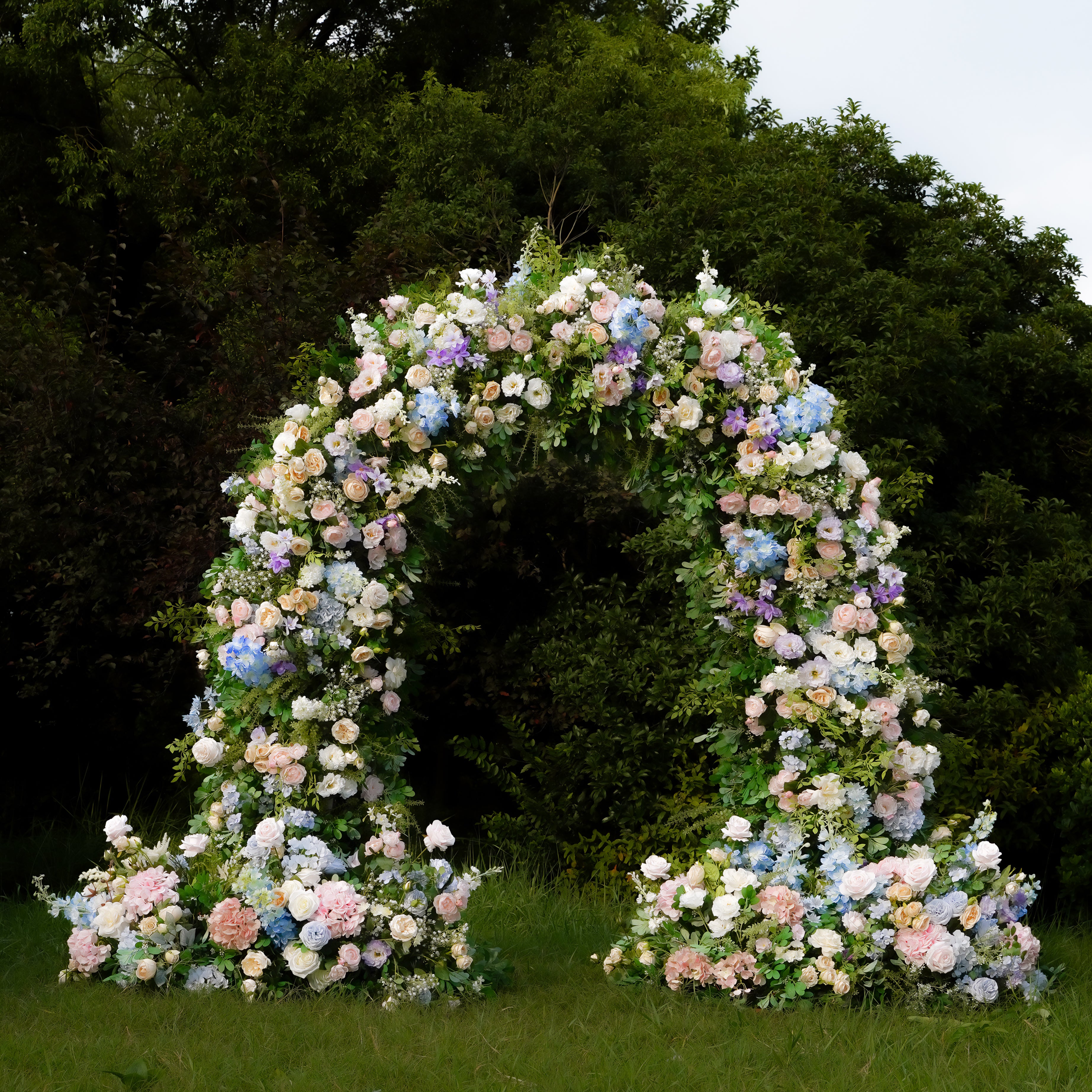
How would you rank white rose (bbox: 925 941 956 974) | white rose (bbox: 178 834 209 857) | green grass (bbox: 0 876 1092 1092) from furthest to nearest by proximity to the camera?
white rose (bbox: 178 834 209 857)
white rose (bbox: 925 941 956 974)
green grass (bbox: 0 876 1092 1092)

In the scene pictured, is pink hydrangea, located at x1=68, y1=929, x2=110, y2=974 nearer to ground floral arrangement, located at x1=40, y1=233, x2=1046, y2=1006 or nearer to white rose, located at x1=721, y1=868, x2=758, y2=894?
ground floral arrangement, located at x1=40, y1=233, x2=1046, y2=1006

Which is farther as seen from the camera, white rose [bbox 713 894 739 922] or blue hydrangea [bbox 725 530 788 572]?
blue hydrangea [bbox 725 530 788 572]

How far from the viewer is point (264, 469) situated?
4570 mm

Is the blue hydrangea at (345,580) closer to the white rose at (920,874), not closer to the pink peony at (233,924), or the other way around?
the pink peony at (233,924)

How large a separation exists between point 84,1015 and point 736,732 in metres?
2.38

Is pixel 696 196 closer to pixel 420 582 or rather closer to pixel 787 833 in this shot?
pixel 420 582

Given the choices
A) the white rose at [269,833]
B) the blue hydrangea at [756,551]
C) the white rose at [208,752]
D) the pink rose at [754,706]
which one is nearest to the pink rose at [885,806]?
the pink rose at [754,706]

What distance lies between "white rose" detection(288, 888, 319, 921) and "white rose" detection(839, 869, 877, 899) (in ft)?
5.80

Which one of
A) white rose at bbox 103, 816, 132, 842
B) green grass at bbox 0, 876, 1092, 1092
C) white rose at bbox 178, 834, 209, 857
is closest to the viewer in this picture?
green grass at bbox 0, 876, 1092, 1092

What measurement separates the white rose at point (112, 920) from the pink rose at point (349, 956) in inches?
31.8

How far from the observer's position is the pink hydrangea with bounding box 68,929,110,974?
4.55 metres

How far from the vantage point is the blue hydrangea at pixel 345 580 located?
4496 millimetres

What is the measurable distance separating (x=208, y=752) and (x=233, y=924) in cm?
59

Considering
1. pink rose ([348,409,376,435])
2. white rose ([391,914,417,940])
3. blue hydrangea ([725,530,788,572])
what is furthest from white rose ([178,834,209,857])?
blue hydrangea ([725,530,788,572])
